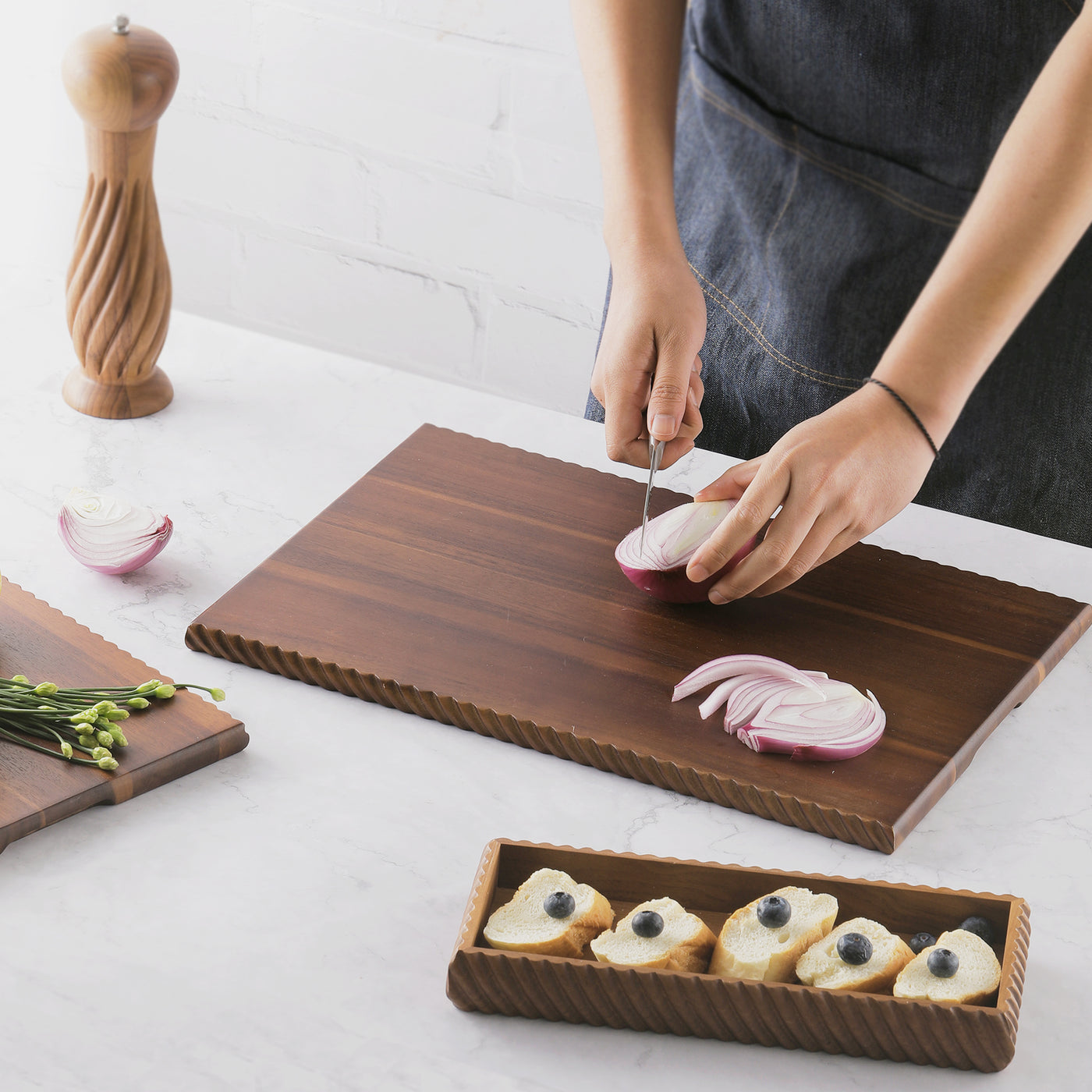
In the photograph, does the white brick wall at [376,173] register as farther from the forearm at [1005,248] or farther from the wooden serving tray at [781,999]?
the wooden serving tray at [781,999]

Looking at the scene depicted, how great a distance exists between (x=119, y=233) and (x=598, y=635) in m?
0.65

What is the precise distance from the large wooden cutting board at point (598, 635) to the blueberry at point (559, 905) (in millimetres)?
206

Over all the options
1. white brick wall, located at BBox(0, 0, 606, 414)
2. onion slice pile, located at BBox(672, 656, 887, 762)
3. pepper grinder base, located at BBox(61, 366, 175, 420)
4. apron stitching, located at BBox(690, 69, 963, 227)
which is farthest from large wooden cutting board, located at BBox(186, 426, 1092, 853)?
white brick wall, located at BBox(0, 0, 606, 414)

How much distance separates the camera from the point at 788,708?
1.02 meters

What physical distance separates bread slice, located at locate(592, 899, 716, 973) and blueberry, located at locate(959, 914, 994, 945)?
0.16 metres

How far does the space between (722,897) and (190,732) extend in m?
0.40

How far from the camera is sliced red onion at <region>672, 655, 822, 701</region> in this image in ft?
3.45

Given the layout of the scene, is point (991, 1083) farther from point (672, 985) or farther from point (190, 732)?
point (190, 732)

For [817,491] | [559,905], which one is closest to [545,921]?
[559,905]

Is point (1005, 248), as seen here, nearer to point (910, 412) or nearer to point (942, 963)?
point (910, 412)

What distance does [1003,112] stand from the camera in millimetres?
1438

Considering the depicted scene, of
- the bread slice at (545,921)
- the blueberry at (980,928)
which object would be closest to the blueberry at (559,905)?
the bread slice at (545,921)

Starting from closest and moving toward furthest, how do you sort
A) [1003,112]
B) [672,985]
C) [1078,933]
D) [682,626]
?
[672,985] → [1078,933] → [682,626] → [1003,112]

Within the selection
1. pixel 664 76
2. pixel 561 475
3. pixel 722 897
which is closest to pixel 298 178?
pixel 664 76
